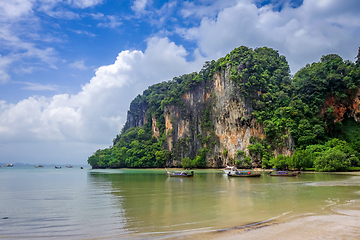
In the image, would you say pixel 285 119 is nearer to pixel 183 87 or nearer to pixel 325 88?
pixel 325 88

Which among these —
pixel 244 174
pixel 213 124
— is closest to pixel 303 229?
pixel 244 174

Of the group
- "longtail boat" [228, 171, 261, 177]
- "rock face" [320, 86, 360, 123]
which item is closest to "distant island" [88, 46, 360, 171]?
"rock face" [320, 86, 360, 123]

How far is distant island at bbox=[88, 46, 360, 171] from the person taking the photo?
166ft

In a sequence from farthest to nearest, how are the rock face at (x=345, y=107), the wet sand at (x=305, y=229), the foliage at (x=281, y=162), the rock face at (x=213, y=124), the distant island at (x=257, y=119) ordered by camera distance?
the rock face at (x=213, y=124) → the rock face at (x=345, y=107) → the distant island at (x=257, y=119) → the foliage at (x=281, y=162) → the wet sand at (x=305, y=229)

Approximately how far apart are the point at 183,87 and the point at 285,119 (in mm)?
35750

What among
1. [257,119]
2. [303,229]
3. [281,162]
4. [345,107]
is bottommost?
[303,229]

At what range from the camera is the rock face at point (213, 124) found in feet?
A: 198

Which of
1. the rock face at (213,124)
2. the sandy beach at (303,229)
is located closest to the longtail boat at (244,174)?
A: the rock face at (213,124)

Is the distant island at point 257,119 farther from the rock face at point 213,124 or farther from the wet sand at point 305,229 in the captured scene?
the wet sand at point 305,229

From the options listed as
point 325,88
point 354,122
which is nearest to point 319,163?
point 354,122

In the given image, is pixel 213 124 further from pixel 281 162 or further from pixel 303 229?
pixel 303 229

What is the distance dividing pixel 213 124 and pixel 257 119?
51.0ft

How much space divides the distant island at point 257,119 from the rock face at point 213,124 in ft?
0.81

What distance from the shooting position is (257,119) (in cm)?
5825
